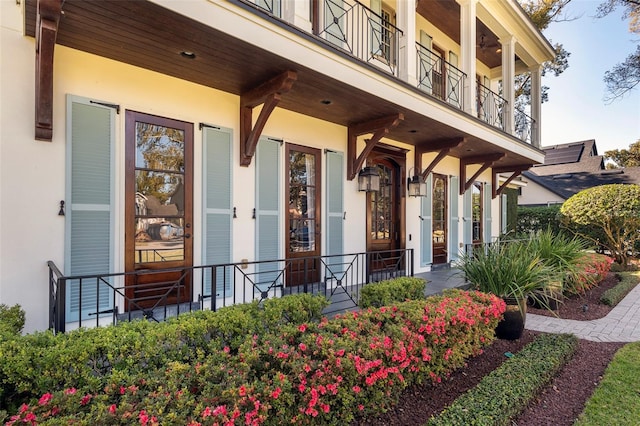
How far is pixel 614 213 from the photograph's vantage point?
29.4ft

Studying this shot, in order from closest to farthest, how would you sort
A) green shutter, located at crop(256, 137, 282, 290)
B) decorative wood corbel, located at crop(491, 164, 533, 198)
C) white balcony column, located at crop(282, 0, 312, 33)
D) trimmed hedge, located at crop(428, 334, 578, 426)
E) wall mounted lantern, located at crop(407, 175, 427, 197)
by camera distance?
1. trimmed hedge, located at crop(428, 334, 578, 426)
2. white balcony column, located at crop(282, 0, 312, 33)
3. green shutter, located at crop(256, 137, 282, 290)
4. wall mounted lantern, located at crop(407, 175, 427, 197)
5. decorative wood corbel, located at crop(491, 164, 533, 198)

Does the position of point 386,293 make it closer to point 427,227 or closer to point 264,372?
point 264,372

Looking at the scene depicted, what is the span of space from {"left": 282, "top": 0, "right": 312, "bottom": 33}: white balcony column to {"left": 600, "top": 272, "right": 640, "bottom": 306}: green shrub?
6583 millimetres

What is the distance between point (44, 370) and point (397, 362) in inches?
84.9

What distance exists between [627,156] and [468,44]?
101 ft

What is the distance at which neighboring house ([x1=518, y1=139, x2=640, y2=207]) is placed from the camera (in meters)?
17.2

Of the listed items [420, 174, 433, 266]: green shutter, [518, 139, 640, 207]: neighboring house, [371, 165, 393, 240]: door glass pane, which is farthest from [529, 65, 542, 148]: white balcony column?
[518, 139, 640, 207]: neighboring house

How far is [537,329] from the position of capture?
4484 millimetres

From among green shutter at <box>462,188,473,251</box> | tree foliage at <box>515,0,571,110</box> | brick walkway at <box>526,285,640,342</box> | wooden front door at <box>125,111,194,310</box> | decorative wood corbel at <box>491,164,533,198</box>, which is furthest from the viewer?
tree foliage at <box>515,0,571,110</box>

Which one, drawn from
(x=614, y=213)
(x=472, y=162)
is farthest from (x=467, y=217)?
(x=614, y=213)

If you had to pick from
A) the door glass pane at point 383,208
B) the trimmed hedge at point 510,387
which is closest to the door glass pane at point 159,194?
the trimmed hedge at point 510,387

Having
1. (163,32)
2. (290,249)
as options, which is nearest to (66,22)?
(163,32)

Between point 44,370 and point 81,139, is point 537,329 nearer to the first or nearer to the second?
point 44,370

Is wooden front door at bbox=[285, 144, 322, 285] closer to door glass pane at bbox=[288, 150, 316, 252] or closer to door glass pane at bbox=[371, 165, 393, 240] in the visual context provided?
door glass pane at bbox=[288, 150, 316, 252]
